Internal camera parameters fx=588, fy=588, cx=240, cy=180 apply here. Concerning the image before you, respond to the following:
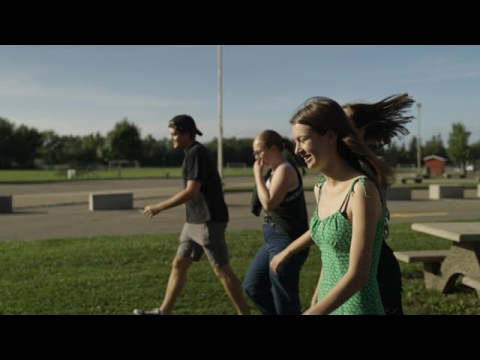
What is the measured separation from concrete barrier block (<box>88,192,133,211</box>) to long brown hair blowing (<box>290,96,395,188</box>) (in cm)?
1560

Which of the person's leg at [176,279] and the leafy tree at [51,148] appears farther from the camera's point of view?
the leafy tree at [51,148]

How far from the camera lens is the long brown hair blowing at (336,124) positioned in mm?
2373

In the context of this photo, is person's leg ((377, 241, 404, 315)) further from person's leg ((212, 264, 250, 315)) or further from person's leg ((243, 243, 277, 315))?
person's leg ((212, 264, 250, 315))

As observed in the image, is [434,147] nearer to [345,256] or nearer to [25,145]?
[25,145]

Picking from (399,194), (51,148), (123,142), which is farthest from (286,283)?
(51,148)

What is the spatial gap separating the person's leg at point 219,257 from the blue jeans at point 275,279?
0.66 m

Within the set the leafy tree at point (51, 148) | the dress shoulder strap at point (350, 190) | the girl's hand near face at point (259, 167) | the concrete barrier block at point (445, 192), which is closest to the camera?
the dress shoulder strap at point (350, 190)

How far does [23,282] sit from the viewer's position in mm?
6875

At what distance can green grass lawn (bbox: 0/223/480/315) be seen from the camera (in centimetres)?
590

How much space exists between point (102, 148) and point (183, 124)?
82.0m

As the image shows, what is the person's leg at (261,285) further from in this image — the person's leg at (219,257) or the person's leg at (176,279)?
the person's leg at (176,279)

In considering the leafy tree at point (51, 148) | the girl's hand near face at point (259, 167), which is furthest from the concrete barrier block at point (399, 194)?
the leafy tree at point (51, 148)

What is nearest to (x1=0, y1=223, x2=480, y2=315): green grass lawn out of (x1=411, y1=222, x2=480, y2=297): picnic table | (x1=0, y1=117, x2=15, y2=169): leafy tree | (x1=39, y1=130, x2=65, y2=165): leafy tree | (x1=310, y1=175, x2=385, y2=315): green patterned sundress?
(x1=411, y1=222, x2=480, y2=297): picnic table
